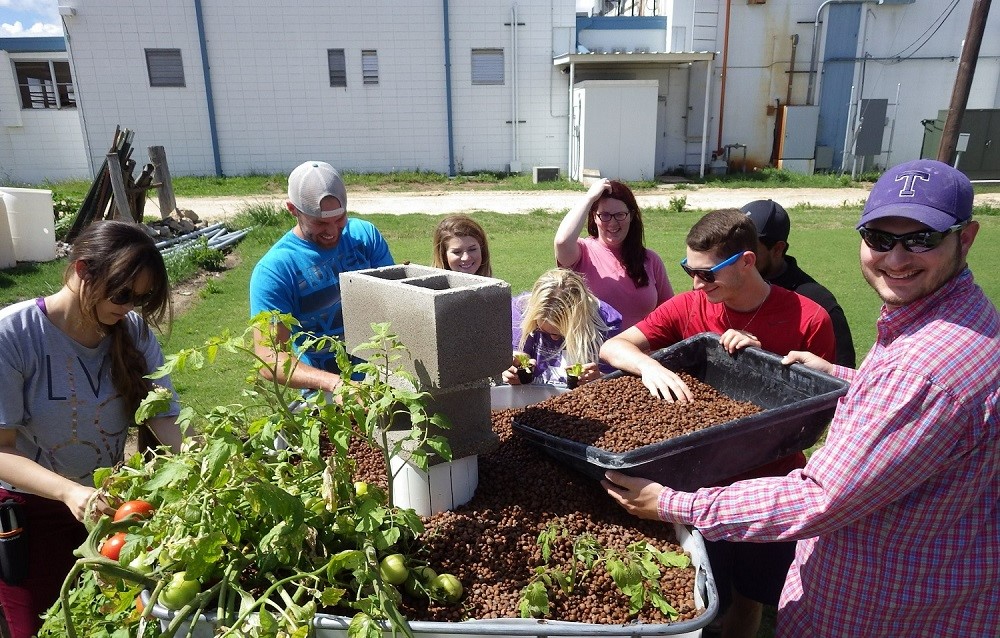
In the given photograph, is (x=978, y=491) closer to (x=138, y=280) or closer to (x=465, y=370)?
(x=465, y=370)

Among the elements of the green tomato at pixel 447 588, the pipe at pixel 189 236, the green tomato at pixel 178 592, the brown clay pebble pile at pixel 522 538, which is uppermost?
the green tomato at pixel 178 592

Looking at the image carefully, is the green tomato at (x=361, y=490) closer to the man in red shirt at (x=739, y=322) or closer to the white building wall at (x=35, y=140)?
the man in red shirt at (x=739, y=322)

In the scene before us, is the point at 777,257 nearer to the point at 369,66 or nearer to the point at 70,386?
the point at 70,386

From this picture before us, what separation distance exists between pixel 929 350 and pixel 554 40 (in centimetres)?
2024

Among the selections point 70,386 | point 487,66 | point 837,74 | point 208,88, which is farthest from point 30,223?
point 837,74

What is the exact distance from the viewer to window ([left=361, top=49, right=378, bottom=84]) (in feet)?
65.6

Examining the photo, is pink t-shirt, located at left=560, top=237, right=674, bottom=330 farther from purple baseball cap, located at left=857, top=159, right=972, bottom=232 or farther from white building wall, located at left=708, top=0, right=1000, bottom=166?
white building wall, located at left=708, top=0, right=1000, bottom=166

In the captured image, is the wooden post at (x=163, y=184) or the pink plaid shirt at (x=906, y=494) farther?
the wooden post at (x=163, y=184)

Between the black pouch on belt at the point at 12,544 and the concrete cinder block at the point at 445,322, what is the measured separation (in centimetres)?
149

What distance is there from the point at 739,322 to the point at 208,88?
2033cm

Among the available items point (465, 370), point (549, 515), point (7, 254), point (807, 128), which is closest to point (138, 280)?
point (465, 370)

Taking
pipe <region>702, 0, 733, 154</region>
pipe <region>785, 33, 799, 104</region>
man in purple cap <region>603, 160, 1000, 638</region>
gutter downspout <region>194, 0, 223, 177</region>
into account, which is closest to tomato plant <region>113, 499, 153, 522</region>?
man in purple cap <region>603, 160, 1000, 638</region>

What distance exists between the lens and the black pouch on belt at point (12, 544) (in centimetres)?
229

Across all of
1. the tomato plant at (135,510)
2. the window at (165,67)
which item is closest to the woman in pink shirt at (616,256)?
the tomato plant at (135,510)
